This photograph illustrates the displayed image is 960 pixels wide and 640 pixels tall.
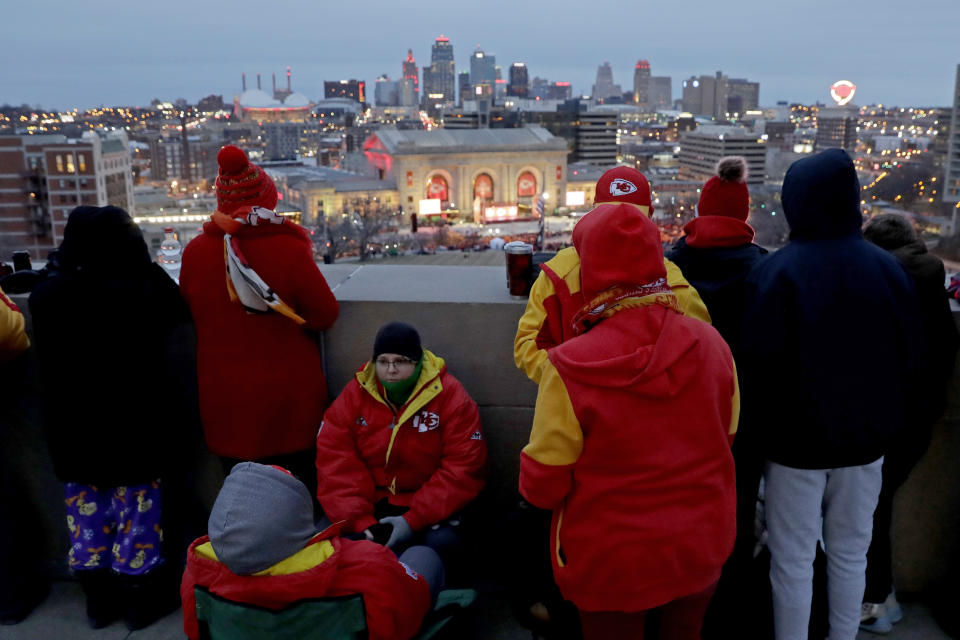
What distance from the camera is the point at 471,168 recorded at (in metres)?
61.9

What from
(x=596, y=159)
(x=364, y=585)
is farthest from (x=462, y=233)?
(x=364, y=585)

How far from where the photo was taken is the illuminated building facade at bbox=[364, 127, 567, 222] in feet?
196

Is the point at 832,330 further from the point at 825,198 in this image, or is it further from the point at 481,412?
the point at 481,412

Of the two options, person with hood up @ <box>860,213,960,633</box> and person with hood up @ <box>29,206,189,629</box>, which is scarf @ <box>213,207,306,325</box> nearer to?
person with hood up @ <box>29,206,189,629</box>

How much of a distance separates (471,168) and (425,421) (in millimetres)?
60573

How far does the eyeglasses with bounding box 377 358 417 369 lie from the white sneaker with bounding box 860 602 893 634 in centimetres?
180

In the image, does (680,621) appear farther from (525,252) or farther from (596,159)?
(596,159)

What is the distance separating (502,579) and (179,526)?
4.14 ft

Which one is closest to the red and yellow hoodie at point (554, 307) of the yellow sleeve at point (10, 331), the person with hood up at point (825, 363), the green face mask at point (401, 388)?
the person with hood up at point (825, 363)

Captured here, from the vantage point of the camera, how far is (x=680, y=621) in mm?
1930

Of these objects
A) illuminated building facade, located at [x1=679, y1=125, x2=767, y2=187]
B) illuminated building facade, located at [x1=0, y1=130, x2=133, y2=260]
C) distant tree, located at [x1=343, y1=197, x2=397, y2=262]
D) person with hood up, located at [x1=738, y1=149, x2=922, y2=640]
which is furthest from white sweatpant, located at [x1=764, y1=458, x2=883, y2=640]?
illuminated building facade, located at [x1=679, y1=125, x2=767, y2=187]

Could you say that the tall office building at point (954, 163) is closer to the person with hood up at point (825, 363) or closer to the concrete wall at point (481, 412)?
the concrete wall at point (481, 412)

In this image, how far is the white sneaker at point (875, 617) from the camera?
105 inches

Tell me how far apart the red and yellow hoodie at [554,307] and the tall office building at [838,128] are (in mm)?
144997
